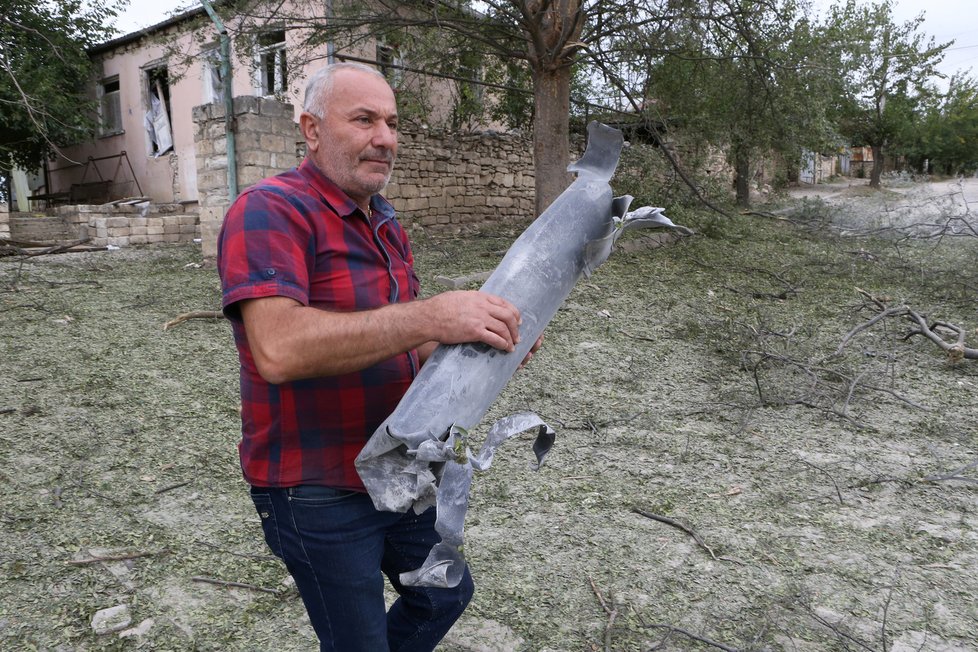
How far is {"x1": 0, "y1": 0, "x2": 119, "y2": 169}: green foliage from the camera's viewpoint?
1390 cm

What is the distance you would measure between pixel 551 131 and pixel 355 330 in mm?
8297

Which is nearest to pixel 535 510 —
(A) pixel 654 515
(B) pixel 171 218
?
(A) pixel 654 515

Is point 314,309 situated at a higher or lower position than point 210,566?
higher

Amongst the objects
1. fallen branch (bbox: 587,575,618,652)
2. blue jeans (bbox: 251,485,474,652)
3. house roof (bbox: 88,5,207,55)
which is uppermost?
house roof (bbox: 88,5,207,55)

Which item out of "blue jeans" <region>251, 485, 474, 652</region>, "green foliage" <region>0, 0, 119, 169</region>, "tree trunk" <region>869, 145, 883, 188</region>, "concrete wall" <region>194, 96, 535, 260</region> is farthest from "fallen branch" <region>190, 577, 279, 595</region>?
"tree trunk" <region>869, 145, 883, 188</region>

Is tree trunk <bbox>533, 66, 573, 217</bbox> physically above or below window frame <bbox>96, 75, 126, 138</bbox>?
below

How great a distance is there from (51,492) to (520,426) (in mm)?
3064

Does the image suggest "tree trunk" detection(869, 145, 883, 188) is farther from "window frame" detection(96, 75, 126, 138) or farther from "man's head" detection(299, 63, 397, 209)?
"man's head" detection(299, 63, 397, 209)

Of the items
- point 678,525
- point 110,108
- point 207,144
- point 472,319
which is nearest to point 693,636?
point 678,525

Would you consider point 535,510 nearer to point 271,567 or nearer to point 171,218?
point 271,567

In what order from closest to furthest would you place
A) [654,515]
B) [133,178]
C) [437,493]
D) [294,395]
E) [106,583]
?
[437,493]
[294,395]
[106,583]
[654,515]
[133,178]

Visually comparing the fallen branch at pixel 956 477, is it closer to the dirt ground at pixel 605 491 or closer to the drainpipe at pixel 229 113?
the dirt ground at pixel 605 491

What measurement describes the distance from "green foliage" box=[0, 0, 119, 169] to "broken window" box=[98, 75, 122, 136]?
307 mm

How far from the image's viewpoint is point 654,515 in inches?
130
